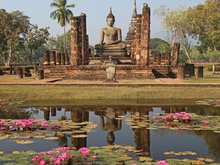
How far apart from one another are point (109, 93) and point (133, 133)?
7625 millimetres

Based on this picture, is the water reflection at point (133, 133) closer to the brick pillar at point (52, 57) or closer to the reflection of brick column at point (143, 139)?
the reflection of brick column at point (143, 139)

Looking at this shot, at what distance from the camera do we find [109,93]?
16.6 m

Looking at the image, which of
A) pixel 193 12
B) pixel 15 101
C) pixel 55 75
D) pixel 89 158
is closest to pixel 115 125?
pixel 89 158

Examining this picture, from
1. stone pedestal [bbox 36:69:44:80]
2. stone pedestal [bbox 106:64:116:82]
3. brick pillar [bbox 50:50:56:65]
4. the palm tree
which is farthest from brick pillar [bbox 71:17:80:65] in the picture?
the palm tree

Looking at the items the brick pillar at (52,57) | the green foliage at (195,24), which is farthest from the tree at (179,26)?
the brick pillar at (52,57)

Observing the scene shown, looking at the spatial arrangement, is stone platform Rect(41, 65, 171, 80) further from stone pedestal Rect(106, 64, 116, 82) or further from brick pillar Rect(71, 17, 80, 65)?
stone pedestal Rect(106, 64, 116, 82)

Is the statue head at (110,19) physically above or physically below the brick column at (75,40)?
above

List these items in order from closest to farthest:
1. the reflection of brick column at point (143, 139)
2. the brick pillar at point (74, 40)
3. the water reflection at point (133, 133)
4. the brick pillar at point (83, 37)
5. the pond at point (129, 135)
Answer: the pond at point (129, 135)
the reflection of brick column at point (143, 139)
the water reflection at point (133, 133)
the brick pillar at point (74, 40)
the brick pillar at point (83, 37)

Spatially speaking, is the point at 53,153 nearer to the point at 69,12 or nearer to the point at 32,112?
the point at 32,112

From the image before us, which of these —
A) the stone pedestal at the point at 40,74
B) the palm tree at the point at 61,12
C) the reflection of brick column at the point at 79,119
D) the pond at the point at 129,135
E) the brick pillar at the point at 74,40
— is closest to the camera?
the pond at the point at 129,135

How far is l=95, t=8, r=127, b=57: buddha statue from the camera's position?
32256 mm

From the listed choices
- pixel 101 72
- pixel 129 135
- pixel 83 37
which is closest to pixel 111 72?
pixel 101 72

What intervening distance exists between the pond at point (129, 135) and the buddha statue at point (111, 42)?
65.7ft

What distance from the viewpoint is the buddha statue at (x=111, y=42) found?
3226 cm
